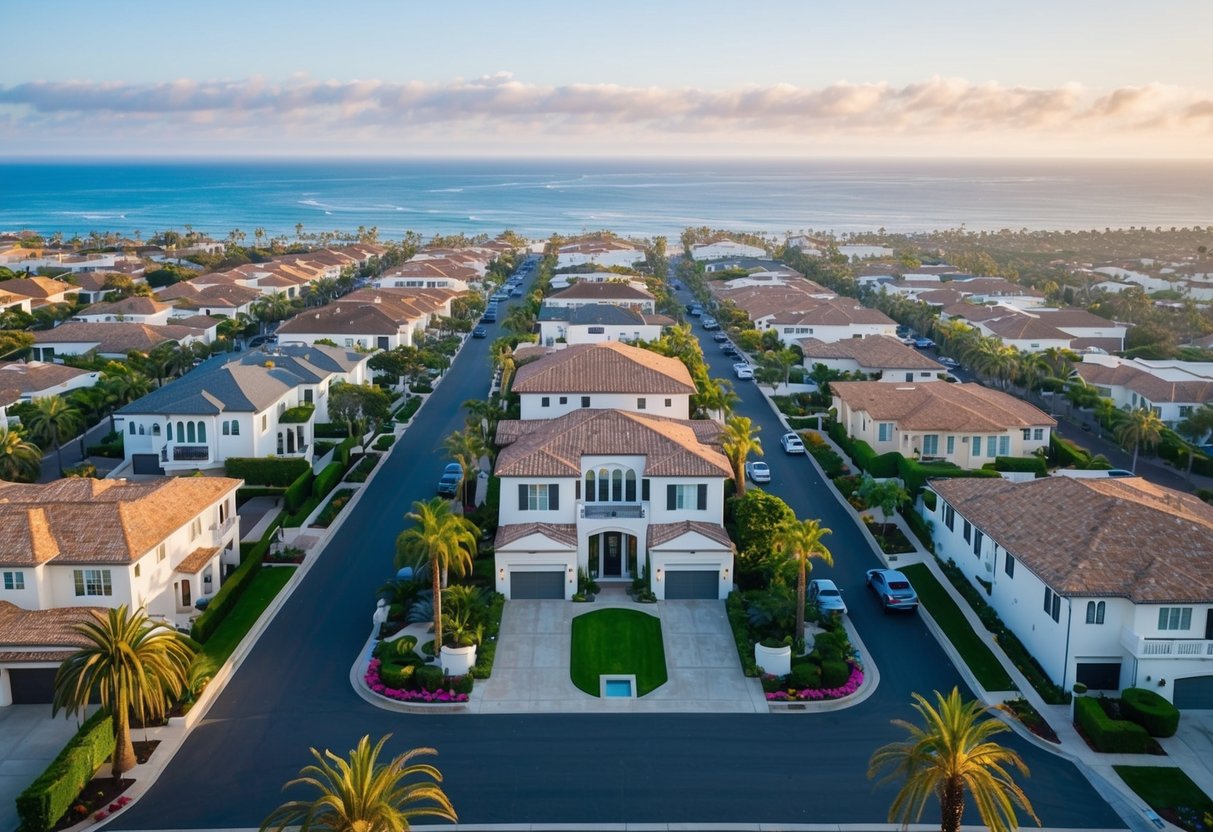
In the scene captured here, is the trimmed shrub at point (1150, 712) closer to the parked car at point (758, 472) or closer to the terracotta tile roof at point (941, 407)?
the parked car at point (758, 472)

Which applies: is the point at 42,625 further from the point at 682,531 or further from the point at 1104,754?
the point at 1104,754

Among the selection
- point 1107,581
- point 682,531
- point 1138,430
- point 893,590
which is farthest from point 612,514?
point 1138,430

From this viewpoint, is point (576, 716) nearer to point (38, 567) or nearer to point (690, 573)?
point (690, 573)

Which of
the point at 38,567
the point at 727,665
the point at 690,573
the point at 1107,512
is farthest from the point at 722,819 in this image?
the point at 38,567

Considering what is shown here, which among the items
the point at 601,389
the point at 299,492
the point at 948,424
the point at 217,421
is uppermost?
the point at 601,389

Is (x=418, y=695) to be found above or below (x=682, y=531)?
below

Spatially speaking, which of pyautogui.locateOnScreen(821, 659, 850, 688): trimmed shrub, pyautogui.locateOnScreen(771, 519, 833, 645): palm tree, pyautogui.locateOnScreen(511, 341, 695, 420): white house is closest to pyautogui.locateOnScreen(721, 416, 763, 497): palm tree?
pyautogui.locateOnScreen(511, 341, 695, 420): white house
